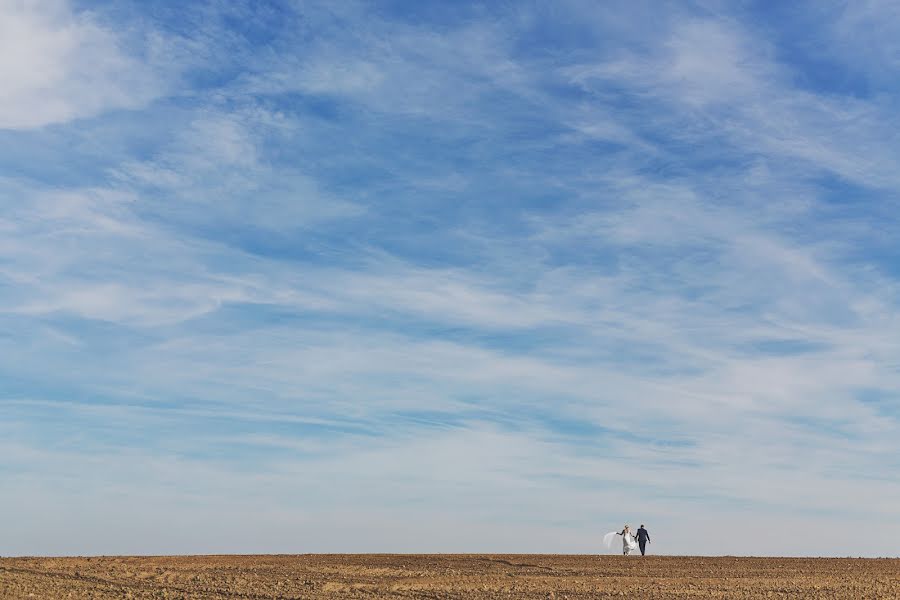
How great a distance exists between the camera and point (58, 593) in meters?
31.0

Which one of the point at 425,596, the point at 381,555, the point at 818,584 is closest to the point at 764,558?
the point at 818,584

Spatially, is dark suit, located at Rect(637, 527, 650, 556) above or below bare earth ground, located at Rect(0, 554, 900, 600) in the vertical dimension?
above

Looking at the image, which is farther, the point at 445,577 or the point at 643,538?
the point at 643,538

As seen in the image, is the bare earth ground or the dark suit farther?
the dark suit

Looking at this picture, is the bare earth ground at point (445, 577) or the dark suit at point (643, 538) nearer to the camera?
the bare earth ground at point (445, 577)

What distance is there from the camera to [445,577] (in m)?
35.3

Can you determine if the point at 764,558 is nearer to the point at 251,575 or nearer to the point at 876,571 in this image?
the point at 876,571

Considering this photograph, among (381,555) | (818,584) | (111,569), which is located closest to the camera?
(818,584)

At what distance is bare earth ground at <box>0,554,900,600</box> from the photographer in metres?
31.2

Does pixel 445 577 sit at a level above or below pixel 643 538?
below

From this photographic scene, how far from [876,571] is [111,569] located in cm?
2968

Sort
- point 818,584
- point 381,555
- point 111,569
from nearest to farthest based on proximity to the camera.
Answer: point 818,584 < point 111,569 < point 381,555

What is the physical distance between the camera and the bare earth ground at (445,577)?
3122 cm

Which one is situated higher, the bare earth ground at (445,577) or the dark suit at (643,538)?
the dark suit at (643,538)
